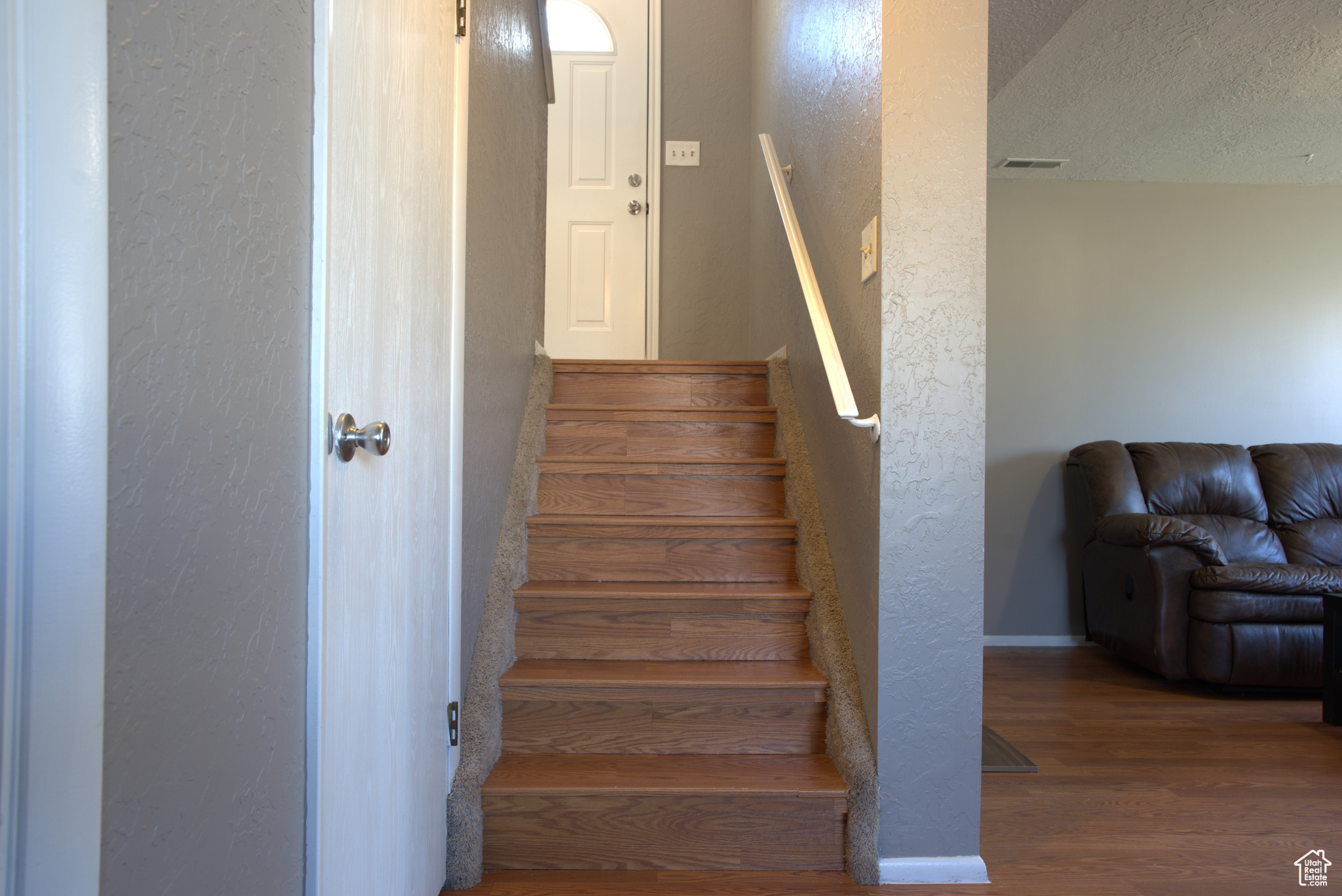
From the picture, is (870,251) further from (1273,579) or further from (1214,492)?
(1214,492)

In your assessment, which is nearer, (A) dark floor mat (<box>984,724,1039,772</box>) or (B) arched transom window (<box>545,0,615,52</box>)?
(A) dark floor mat (<box>984,724,1039,772</box>)

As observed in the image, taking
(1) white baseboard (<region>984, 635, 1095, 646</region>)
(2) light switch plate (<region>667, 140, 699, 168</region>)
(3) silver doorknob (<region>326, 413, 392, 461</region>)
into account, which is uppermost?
(2) light switch plate (<region>667, 140, 699, 168</region>)

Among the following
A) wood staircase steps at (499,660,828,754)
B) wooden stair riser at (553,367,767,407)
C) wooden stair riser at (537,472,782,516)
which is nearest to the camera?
wood staircase steps at (499,660,828,754)

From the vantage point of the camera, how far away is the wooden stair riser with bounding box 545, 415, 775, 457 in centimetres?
256

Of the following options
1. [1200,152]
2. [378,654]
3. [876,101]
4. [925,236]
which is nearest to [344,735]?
[378,654]

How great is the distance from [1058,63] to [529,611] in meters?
2.69

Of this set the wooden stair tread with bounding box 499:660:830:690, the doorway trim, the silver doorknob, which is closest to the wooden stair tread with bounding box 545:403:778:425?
the wooden stair tread with bounding box 499:660:830:690

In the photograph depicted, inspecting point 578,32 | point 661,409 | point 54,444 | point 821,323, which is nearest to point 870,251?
point 821,323

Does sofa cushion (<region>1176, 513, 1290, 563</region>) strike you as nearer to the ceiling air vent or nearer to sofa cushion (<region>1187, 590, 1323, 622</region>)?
sofa cushion (<region>1187, 590, 1323, 622</region>)

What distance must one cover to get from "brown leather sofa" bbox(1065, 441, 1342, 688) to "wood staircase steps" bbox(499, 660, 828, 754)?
2.06 metres

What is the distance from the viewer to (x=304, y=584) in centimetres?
82

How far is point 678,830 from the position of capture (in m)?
1.55

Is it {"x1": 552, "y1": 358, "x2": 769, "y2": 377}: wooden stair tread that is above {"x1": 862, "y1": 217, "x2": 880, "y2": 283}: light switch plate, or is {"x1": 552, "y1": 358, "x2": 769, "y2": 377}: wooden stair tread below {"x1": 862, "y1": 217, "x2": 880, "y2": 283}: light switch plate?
below

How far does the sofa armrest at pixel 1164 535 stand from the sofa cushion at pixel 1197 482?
36 cm
